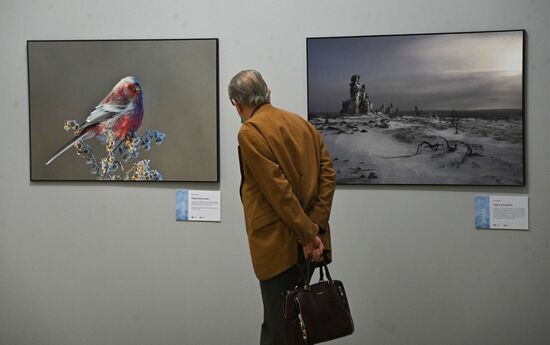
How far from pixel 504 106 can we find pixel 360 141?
701 millimetres

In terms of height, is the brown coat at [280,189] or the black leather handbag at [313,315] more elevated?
the brown coat at [280,189]

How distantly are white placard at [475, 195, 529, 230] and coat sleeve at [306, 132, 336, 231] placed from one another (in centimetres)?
89

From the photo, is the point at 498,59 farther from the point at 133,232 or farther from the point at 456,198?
the point at 133,232

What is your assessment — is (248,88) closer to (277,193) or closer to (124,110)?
(277,193)

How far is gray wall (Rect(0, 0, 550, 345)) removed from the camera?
106 inches

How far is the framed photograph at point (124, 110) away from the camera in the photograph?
283 centimetres

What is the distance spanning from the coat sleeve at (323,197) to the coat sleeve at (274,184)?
0.08 metres

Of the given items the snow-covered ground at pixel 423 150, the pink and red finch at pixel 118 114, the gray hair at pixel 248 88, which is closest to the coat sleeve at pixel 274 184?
the gray hair at pixel 248 88

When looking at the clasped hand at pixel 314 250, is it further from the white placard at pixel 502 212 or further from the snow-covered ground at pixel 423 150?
the white placard at pixel 502 212

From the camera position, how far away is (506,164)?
266 cm

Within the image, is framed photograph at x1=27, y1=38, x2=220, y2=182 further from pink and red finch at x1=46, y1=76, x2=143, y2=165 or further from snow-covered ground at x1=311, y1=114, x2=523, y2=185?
snow-covered ground at x1=311, y1=114, x2=523, y2=185

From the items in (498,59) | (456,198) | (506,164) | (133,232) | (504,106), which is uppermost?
(498,59)

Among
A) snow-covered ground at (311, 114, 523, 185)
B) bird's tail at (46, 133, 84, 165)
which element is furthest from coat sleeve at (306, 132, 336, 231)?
bird's tail at (46, 133, 84, 165)

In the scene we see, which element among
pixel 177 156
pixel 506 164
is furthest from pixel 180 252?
pixel 506 164
